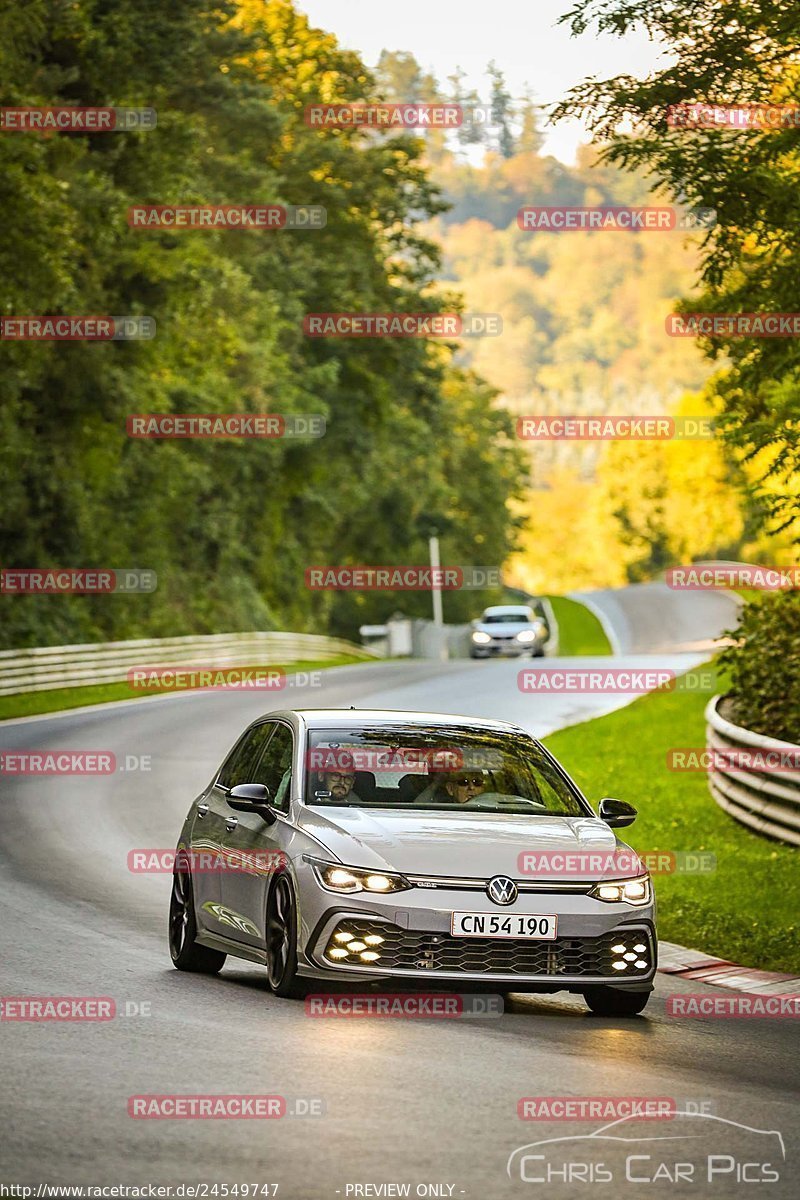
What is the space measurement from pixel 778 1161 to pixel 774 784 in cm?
1220

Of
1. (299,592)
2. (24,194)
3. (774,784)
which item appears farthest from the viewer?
(299,592)

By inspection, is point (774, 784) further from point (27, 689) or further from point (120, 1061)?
point (27, 689)

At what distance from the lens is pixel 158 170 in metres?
42.7

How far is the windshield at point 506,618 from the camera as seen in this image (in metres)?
64.4

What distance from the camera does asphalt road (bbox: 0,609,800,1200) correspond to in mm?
6406

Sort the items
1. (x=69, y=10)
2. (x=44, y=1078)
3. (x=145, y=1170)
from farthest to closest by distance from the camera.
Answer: (x=69, y=10), (x=44, y=1078), (x=145, y=1170)

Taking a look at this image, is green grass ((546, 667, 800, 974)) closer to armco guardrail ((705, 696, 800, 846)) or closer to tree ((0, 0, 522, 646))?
armco guardrail ((705, 696, 800, 846))

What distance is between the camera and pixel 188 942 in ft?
37.9

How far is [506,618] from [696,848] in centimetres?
4596

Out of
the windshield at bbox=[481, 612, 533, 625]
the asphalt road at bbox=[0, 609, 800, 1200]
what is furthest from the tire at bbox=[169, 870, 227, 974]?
the windshield at bbox=[481, 612, 533, 625]

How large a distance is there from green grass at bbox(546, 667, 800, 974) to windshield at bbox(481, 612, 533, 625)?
29.9 m

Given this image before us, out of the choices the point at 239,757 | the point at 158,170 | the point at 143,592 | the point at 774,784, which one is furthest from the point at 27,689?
the point at 239,757

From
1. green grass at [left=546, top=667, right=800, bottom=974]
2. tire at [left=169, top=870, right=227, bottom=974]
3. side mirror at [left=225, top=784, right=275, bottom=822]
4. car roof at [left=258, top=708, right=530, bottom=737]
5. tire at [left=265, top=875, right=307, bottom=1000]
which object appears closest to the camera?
tire at [left=265, top=875, right=307, bottom=1000]

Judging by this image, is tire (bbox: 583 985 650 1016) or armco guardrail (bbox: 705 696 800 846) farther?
armco guardrail (bbox: 705 696 800 846)
